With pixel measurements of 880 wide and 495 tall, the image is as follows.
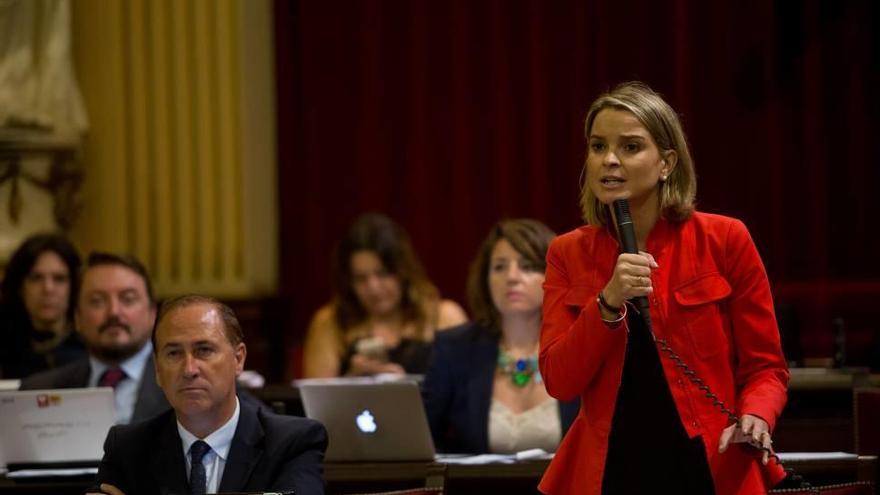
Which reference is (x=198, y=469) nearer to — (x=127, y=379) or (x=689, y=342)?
(x=689, y=342)

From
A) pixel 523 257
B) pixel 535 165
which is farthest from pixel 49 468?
pixel 535 165

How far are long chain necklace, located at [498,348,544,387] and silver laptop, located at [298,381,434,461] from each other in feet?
2.55

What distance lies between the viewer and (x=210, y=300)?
3.32 m

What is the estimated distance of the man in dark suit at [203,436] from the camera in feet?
10.5

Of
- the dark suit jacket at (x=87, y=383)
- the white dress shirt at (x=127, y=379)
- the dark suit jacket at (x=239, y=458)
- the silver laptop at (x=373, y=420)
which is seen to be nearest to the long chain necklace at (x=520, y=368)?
the silver laptop at (x=373, y=420)

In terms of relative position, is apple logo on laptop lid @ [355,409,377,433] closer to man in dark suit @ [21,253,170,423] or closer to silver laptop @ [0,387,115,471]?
silver laptop @ [0,387,115,471]

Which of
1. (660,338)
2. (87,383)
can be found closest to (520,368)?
(87,383)

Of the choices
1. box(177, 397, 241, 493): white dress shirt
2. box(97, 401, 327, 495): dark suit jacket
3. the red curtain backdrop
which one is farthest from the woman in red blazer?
the red curtain backdrop

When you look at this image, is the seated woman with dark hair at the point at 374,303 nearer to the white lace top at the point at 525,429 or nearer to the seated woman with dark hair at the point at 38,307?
the seated woman with dark hair at the point at 38,307

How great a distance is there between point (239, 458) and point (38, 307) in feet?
9.31

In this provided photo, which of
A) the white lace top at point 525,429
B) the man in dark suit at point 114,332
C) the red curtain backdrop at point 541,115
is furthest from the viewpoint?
the red curtain backdrop at point 541,115

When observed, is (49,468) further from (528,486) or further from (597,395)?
(597,395)

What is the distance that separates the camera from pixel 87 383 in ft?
16.2

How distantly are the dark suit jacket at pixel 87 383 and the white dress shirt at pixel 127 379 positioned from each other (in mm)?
28
